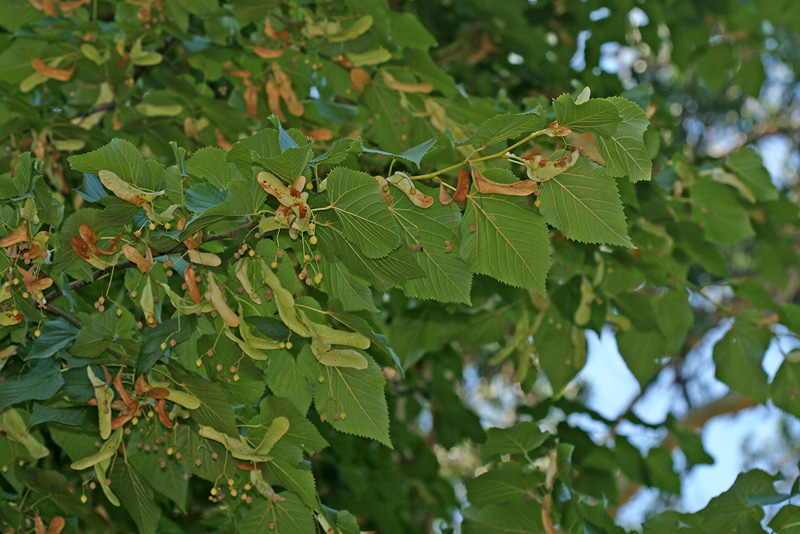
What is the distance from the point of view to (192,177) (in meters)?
1.30

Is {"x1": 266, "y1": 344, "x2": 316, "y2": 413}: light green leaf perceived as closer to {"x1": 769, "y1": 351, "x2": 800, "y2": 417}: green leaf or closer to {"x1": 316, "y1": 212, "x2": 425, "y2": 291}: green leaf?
{"x1": 316, "y1": 212, "x2": 425, "y2": 291}: green leaf

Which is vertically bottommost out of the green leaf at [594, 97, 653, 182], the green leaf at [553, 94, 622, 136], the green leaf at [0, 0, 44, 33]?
the green leaf at [0, 0, 44, 33]

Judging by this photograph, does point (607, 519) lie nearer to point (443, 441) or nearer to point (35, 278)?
point (35, 278)

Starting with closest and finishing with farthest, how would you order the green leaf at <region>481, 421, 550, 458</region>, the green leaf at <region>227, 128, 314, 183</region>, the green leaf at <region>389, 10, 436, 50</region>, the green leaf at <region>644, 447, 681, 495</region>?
the green leaf at <region>227, 128, 314, 183</region>, the green leaf at <region>481, 421, 550, 458</region>, the green leaf at <region>389, 10, 436, 50</region>, the green leaf at <region>644, 447, 681, 495</region>

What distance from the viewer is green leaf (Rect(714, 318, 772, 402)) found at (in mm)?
2129

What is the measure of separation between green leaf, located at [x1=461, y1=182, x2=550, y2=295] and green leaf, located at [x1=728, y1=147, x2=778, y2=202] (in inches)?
48.6

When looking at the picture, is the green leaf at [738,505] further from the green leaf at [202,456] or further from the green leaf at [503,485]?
the green leaf at [202,456]

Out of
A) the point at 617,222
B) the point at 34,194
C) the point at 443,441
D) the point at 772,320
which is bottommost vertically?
the point at 443,441

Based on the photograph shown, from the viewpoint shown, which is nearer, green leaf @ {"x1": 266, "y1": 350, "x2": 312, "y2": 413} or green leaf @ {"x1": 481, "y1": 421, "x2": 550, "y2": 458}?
green leaf @ {"x1": 266, "y1": 350, "x2": 312, "y2": 413}

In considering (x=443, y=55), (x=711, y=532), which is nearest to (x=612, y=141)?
(x=711, y=532)

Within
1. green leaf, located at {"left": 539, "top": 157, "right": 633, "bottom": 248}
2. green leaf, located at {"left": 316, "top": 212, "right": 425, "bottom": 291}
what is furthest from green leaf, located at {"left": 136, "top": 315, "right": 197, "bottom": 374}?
green leaf, located at {"left": 539, "top": 157, "right": 633, "bottom": 248}

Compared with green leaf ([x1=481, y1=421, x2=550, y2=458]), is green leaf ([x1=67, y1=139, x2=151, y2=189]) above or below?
above

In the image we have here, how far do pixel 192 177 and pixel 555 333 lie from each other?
1.20 metres

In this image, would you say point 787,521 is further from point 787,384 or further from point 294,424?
point 294,424
